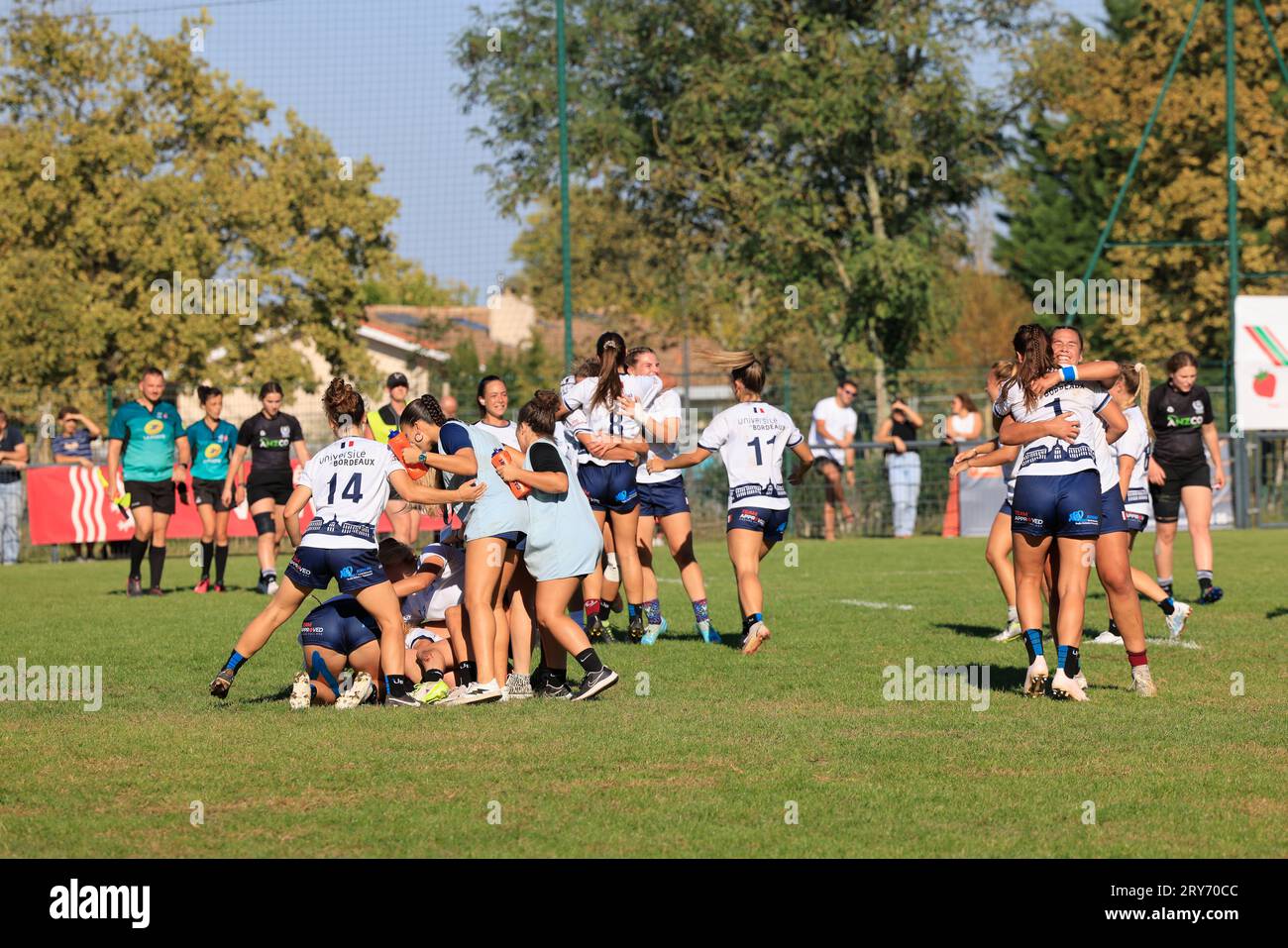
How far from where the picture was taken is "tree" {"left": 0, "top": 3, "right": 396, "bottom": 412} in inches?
1578

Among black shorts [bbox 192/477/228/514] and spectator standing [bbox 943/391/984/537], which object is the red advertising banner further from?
spectator standing [bbox 943/391/984/537]

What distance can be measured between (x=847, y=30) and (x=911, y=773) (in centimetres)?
2419

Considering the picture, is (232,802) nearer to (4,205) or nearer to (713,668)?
(713,668)

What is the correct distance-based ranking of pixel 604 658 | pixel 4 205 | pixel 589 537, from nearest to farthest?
pixel 589 537 → pixel 604 658 → pixel 4 205

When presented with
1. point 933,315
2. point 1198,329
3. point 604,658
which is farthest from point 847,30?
point 604,658

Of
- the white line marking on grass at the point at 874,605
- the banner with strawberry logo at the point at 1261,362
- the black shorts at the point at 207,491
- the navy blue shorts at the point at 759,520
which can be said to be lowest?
the white line marking on grass at the point at 874,605

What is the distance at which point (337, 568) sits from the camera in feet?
29.5

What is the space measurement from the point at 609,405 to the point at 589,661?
3.00m

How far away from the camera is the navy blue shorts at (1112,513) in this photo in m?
9.31

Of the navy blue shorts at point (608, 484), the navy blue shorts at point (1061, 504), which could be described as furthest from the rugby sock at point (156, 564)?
the navy blue shorts at point (1061, 504)

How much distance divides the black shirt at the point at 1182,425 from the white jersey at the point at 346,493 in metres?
8.42

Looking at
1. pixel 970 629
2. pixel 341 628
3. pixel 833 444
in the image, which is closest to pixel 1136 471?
pixel 970 629

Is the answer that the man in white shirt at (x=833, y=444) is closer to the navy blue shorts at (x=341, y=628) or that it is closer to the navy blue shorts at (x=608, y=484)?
the navy blue shorts at (x=608, y=484)
